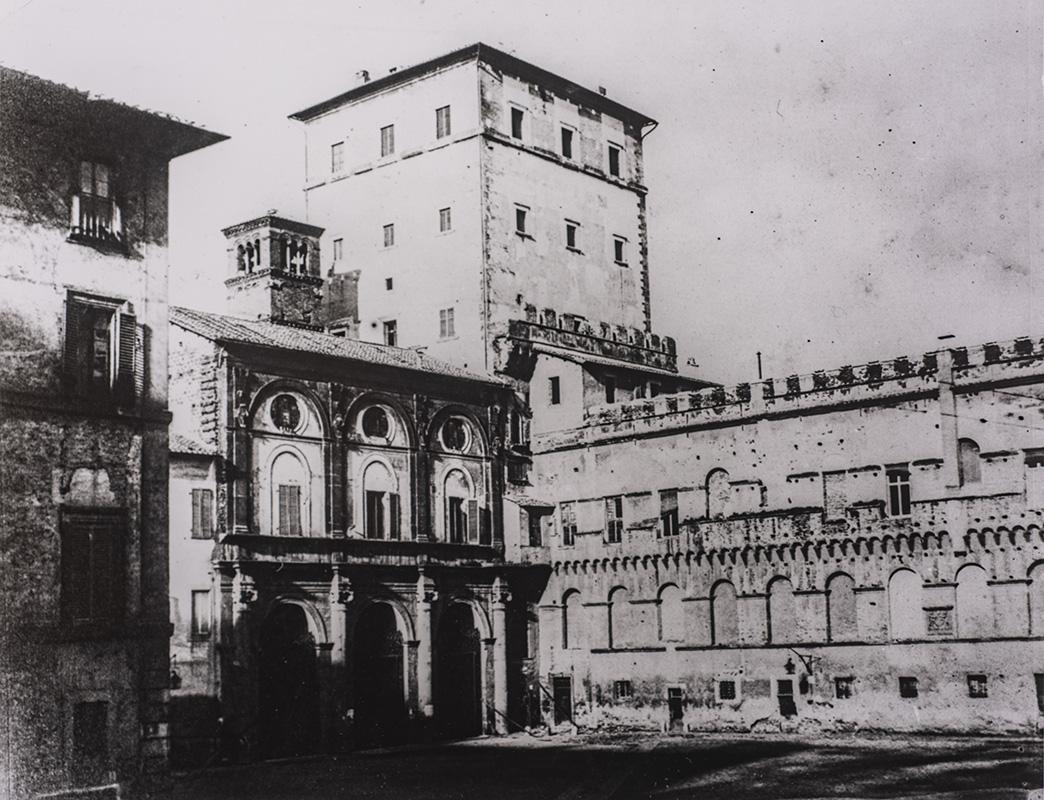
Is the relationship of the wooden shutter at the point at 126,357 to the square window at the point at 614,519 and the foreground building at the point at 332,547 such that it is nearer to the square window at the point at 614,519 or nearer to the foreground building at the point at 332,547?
the foreground building at the point at 332,547

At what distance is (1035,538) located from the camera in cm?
3080

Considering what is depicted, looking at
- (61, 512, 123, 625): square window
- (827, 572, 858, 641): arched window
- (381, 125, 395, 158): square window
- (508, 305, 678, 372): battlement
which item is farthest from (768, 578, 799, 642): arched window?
(381, 125, 395, 158): square window

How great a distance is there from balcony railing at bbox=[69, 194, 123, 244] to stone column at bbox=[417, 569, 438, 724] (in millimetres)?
15280

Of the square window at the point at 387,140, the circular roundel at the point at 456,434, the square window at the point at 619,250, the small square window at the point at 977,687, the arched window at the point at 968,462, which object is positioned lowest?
the small square window at the point at 977,687

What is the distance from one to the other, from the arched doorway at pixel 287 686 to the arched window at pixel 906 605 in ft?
50.1

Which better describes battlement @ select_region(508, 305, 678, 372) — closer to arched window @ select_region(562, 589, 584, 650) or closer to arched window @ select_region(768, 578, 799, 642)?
arched window @ select_region(562, 589, 584, 650)

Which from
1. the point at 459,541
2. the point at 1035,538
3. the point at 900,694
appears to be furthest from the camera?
the point at 459,541

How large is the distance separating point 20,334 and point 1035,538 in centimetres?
2290

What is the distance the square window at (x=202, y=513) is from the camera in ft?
107

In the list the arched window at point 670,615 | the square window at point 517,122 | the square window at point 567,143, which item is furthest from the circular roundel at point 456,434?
the square window at point 567,143

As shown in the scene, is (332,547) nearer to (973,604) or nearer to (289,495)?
(289,495)

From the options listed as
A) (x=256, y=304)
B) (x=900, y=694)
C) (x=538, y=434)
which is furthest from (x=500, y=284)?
(x=900, y=694)

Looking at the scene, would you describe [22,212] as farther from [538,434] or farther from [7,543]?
[538,434]

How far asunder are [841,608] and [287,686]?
1484 centimetres
